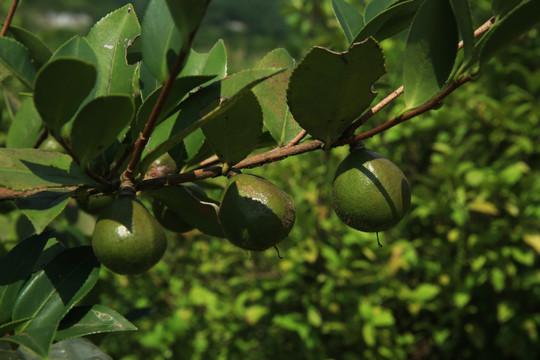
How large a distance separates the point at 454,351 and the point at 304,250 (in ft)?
3.85

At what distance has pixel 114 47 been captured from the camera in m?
0.87

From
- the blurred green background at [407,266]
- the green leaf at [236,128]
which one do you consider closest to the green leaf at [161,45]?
the green leaf at [236,128]

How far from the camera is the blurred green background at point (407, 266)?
2508 mm

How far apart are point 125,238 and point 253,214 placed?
19 cm

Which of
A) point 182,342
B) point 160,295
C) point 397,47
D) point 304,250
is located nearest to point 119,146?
point 304,250

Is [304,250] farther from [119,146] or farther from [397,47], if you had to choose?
[119,146]

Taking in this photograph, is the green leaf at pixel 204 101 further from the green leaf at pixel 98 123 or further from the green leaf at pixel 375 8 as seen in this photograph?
the green leaf at pixel 375 8

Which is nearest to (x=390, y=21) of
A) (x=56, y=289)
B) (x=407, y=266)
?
(x=56, y=289)

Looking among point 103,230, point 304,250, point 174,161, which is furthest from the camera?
point 304,250

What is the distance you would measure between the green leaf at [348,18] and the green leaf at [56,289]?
0.54 metres

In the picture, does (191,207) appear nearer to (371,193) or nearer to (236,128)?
(236,128)

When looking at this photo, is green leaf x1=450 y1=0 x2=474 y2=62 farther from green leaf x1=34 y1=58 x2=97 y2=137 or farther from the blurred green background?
the blurred green background

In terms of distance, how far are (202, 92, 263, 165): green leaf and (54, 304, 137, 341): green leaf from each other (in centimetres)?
29

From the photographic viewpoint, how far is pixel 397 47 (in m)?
2.92
